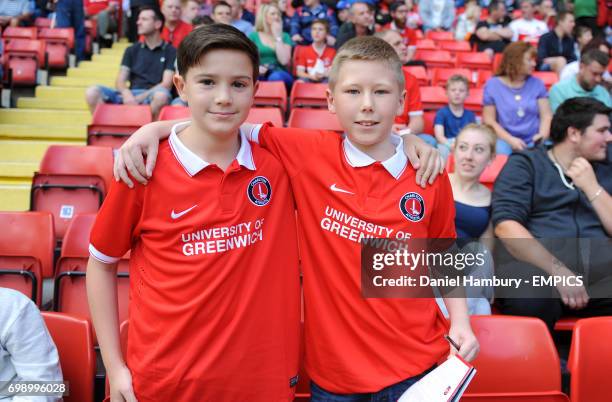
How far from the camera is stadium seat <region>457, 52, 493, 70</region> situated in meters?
8.86

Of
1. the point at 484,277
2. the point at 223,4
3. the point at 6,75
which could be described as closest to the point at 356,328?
the point at 484,277

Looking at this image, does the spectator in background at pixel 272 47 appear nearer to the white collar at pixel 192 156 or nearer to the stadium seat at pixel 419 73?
the stadium seat at pixel 419 73

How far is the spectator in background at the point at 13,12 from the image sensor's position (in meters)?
8.65

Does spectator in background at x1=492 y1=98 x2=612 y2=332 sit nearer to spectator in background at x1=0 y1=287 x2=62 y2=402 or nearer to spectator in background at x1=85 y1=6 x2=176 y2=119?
spectator in background at x1=0 y1=287 x2=62 y2=402

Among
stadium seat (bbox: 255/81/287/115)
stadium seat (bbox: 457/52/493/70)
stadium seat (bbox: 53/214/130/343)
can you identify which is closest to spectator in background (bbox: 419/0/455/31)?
stadium seat (bbox: 457/52/493/70)

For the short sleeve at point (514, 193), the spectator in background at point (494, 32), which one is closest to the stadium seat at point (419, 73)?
the spectator in background at point (494, 32)

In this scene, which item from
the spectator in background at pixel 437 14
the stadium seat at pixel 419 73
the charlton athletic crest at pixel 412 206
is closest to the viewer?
the charlton athletic crest at pixel 412 206

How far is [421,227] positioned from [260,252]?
0.46 metres

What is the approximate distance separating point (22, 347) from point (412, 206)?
126 cm

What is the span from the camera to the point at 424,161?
5.85 feet

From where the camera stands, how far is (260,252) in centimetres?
164

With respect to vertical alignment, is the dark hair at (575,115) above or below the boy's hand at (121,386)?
above

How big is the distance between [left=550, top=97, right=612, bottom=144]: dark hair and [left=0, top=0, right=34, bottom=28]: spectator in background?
772cm

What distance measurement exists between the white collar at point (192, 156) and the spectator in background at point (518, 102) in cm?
443
